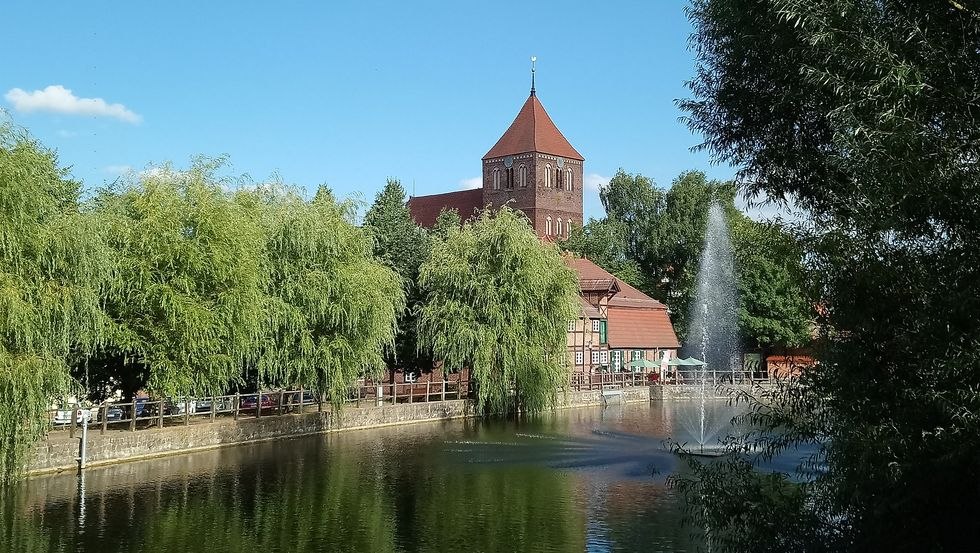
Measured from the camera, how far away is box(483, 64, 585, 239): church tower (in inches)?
3300

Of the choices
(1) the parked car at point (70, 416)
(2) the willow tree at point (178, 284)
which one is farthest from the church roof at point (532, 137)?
(1) the parked car at point (70, 416)

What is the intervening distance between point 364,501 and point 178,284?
8.35 metres

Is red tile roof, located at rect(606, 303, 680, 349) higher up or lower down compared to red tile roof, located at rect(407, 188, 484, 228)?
lower down

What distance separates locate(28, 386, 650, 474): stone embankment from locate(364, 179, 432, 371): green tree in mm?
2818

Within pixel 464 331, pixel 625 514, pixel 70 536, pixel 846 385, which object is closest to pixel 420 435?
pixel 464 331

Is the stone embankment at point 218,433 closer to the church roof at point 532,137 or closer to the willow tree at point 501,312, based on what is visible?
the willow tree at point 501,312

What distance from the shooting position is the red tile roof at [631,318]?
A: 54781 mm

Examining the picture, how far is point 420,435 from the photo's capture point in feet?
100

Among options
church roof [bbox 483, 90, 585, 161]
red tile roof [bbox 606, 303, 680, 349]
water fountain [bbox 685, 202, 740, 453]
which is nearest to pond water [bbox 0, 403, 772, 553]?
red tile roof [bbox 606, 303, 680, 349]

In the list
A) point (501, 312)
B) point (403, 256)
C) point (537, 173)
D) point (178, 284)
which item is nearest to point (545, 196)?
point (537, 173)

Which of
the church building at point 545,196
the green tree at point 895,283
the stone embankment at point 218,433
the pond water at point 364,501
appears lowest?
the pond water at point 364,501

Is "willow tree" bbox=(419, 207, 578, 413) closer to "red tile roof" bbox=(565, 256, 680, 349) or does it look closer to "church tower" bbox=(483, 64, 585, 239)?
"red tile roof" bbox=(565, 256, 680, 349)

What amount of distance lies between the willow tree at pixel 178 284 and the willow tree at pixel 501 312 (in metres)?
10.7

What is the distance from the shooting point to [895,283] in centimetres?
868
